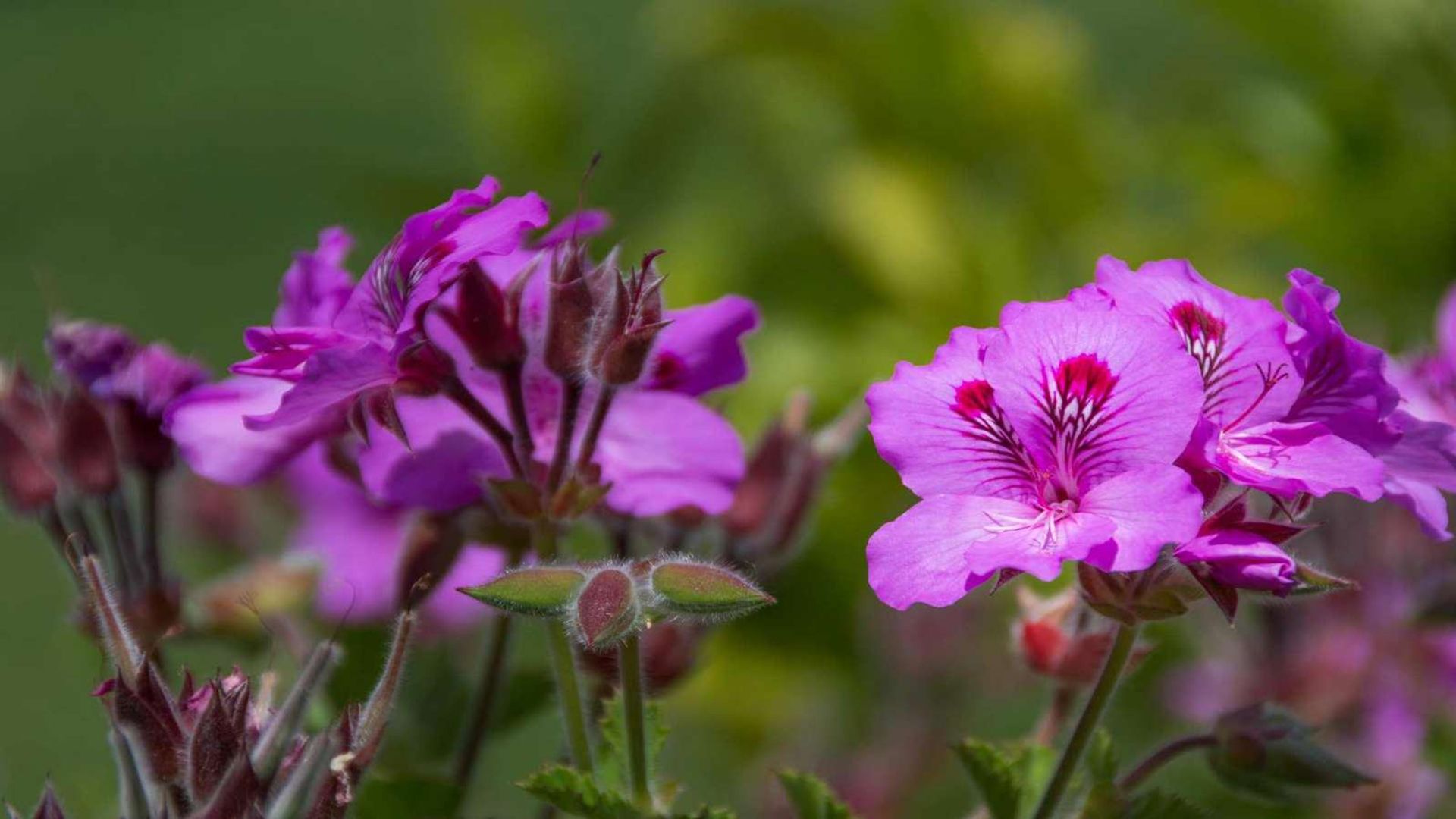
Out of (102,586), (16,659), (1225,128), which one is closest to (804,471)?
(102,586)

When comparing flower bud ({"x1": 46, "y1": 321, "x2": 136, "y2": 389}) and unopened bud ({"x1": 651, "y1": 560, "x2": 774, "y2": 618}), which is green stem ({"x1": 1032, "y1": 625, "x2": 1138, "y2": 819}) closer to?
unopened bud ({"x1": 651, "y1": 560, "x2": 774, "y2": 618})

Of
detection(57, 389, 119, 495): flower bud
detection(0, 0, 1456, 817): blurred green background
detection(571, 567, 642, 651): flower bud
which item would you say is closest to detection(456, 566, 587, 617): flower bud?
detection(571, 567, 642, 651): flower bud

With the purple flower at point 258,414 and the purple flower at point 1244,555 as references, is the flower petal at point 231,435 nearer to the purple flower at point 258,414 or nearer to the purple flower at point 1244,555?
the purple flower at point 258,414

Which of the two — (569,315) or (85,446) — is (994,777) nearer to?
(569,315)

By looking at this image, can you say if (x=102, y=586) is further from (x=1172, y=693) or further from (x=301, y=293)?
(x=1172, y=693)

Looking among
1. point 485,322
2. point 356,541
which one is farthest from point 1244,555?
point 356,541

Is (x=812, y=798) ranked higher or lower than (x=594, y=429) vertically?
lower
